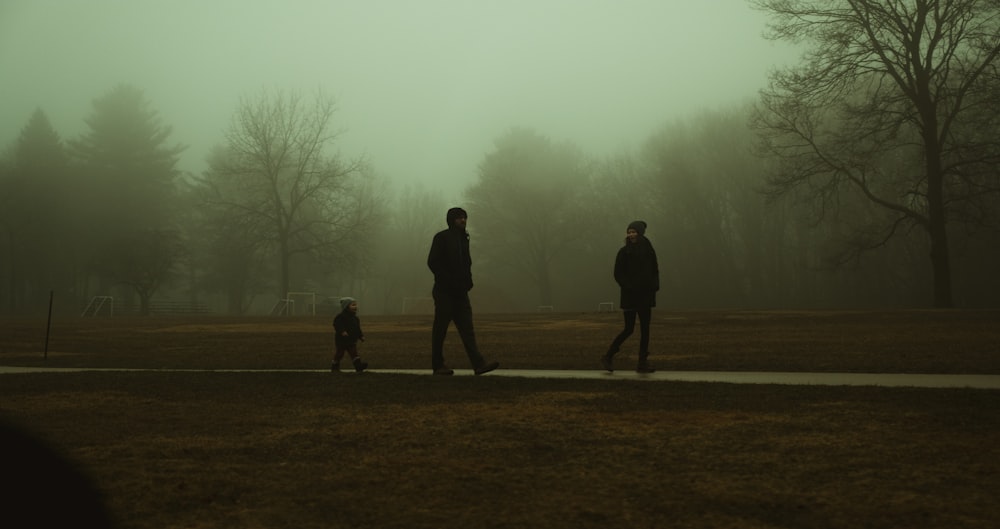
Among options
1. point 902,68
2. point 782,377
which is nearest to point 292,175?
point 902,68

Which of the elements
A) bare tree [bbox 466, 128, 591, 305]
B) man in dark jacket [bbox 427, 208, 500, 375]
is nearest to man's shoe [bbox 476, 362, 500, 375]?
man in dark jacket [bbox 427, 208, 500, 375]

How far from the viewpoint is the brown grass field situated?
5.19m

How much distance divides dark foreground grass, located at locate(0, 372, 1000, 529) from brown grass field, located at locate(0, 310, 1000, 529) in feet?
0.07

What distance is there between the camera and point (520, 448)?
709cm

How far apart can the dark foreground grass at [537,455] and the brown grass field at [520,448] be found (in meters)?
0.02

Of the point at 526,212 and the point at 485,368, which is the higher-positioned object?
the point at 526,212

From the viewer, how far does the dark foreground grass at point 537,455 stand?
5164 mm

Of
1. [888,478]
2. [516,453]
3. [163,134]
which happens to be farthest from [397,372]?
[163,134]

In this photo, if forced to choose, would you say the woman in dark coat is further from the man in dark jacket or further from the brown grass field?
the man in dark jacket

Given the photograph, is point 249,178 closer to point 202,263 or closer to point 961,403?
point 202,263

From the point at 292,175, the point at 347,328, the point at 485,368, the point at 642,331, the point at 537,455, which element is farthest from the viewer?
the point at 292,175

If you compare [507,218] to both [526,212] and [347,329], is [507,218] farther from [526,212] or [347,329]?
[347,329]

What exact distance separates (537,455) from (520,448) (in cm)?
30

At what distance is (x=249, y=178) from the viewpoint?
64938mm
